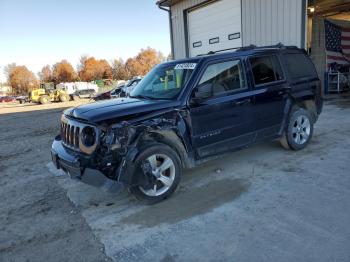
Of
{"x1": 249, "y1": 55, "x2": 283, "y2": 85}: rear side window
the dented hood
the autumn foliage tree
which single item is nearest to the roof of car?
{"x1": 249, "y1": 55, "x2": 283, "y2": 85}: rear side window

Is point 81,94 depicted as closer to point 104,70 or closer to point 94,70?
point 94,70

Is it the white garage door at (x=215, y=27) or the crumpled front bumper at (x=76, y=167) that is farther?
the white garage door at (x=215, y=27)

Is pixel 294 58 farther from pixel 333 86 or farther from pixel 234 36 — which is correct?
pixel 333 86

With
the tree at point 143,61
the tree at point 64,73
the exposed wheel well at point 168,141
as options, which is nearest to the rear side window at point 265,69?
the exposed wheel well at point 168,141

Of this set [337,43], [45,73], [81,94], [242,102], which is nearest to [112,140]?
[242,102]

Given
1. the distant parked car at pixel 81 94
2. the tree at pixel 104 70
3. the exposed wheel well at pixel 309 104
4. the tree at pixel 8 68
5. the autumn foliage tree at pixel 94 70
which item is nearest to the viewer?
the exposed wheel well at pixel 309 104

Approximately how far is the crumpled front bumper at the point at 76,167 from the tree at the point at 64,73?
9573cm

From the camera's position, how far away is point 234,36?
11344 mm

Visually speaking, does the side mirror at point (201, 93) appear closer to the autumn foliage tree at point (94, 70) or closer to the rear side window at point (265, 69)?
the rear side window at point (265, 69)

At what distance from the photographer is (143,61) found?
9662cm

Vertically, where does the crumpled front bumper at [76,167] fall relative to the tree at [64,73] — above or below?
below

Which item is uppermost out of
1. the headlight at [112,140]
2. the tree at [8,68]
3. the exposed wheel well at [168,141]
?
the tree at [8,68]

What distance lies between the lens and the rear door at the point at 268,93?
5.05 m

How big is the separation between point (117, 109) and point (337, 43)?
15.5m
